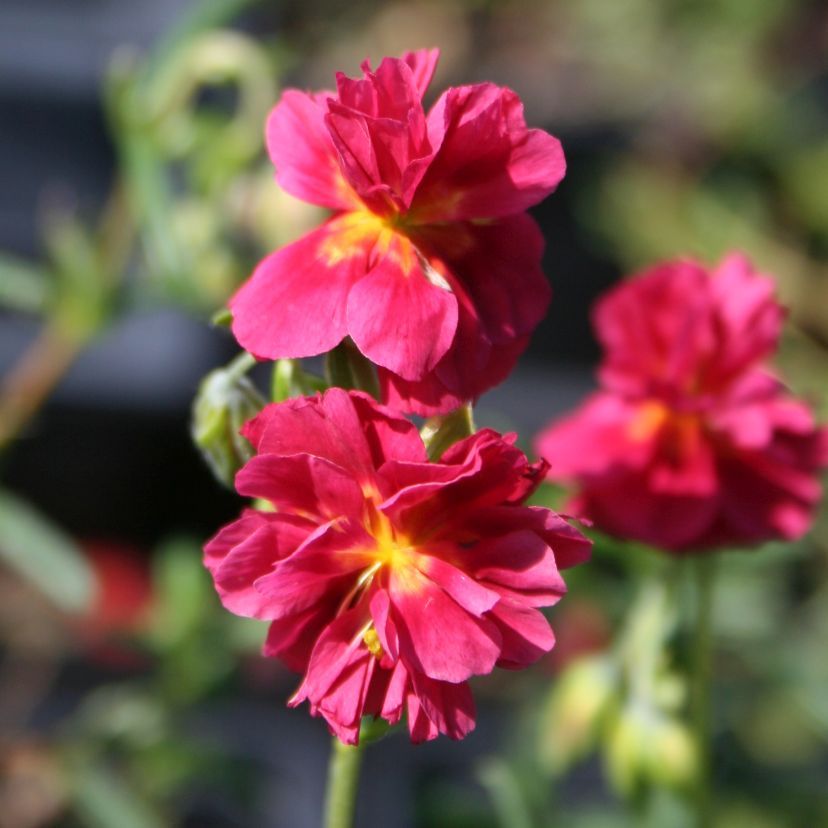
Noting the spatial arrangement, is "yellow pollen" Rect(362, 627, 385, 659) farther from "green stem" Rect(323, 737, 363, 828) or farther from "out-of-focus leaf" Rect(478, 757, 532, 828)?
"out-of-focus leaf" Rect(478, 757, 532, 828)

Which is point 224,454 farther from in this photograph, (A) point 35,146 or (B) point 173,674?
(A) point 35,146

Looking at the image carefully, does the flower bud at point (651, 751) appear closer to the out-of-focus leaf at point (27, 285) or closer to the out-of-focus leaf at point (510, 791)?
the out-of-focus leaf at point (510, 791)

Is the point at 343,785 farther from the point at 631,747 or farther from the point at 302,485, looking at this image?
the point at 631,747

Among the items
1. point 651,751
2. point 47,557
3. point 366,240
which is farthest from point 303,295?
point 47,557

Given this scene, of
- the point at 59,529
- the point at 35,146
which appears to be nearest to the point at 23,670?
the point at 59,529

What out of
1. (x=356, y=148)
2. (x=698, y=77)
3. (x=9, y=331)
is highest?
(x=356, y=148)

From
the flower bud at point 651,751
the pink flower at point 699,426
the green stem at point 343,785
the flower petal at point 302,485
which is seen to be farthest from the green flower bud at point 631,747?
the flower petal at point 302,485
